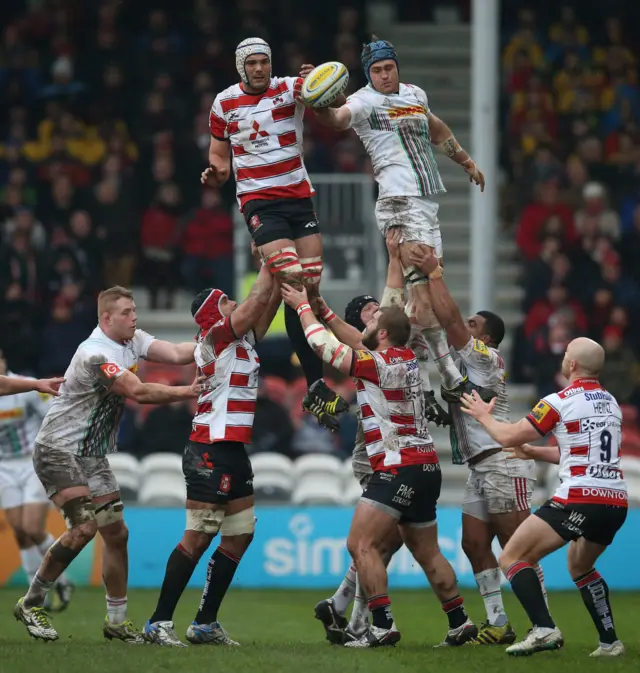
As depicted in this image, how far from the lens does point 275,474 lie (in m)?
15.6

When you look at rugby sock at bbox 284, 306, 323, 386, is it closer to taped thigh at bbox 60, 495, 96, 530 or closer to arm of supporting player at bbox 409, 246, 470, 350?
arm of supporting player at bbox 409, 246, 470, 350

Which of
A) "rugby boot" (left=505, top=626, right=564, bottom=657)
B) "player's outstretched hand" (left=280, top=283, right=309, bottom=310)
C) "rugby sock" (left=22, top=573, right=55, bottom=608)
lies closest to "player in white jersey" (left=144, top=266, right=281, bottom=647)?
"player's outstretched hand" (left=280, top=283, right=309, bottom=310)

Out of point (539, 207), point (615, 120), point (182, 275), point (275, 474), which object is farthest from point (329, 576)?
point (615, 120)

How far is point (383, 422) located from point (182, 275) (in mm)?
8908

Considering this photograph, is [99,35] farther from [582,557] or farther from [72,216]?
[582,557]

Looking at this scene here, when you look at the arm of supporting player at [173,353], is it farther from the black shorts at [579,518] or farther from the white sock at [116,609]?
the black shorts at [579,518]

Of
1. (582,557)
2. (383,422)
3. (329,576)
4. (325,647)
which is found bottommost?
(329,576)

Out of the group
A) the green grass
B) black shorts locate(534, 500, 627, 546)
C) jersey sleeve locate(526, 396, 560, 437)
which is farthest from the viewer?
jersey sleeve locate(526, 396, 560, 437)

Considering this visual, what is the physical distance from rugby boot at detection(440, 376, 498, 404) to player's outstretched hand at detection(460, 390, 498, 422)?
496 millimetres

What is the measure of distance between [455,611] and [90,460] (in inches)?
108

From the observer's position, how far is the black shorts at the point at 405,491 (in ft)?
31.4

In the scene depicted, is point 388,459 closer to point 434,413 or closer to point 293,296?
point 434,413

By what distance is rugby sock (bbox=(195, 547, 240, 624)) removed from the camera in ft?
32.8

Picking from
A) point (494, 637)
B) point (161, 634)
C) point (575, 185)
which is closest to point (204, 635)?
point (161, 634)
